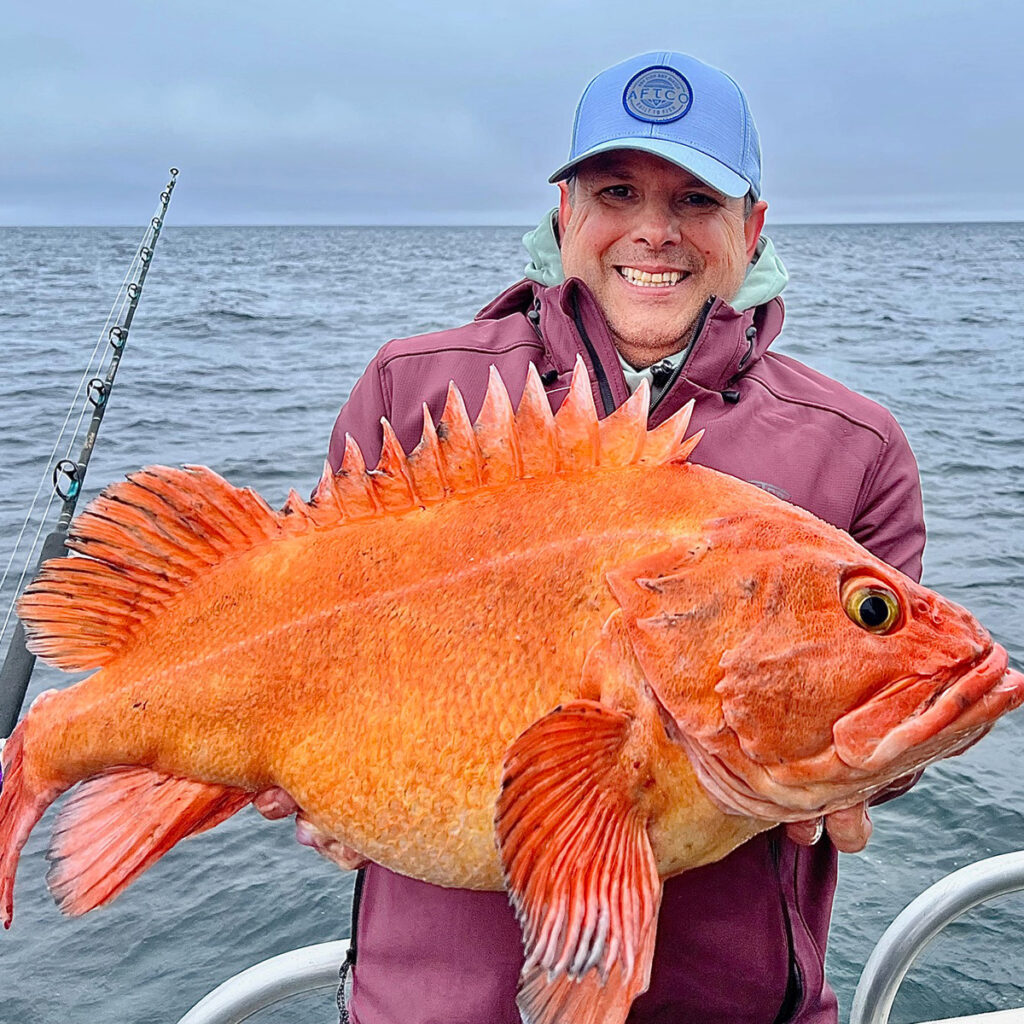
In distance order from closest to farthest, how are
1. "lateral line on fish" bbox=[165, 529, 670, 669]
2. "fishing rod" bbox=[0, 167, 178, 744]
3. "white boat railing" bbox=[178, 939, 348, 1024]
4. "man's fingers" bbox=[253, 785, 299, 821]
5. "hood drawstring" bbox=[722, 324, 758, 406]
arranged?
"lateral line on fish" bbox=[165, 529, 670, 669] < "man's fingers" bbox=[253, 785, 299, 821] < "white boat railing" bbox=[178, 939, 348, 1024] < "hood drawstring" bbox=[722, 324, 758, 406] < "fishing rod" bbox=[0, 167, 178, 744]

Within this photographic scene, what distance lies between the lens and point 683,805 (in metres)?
1.91

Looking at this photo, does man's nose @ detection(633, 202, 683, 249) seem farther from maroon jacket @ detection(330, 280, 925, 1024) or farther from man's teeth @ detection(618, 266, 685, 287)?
maroon jacket @ detection(330, 280, 925, 1024)

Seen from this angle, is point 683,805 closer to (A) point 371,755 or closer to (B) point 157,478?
(A) point 371,755

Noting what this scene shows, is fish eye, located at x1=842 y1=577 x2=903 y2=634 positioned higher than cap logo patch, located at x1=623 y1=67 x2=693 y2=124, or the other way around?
cap logo patch, located at x1=623 y1=67 x2=693 y2=124

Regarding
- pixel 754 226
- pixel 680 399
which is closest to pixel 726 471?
pixel 680 399

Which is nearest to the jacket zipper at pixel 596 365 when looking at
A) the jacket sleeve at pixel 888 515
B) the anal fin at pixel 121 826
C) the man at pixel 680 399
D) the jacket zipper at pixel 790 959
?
the man at pixel 680 399

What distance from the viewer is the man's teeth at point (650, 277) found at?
2.87 m

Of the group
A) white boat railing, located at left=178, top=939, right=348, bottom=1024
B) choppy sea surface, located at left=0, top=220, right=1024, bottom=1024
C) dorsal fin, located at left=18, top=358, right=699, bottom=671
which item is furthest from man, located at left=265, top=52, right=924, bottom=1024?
choppy sea surface, located at left=0, top=220, right=1024, bottom=1024

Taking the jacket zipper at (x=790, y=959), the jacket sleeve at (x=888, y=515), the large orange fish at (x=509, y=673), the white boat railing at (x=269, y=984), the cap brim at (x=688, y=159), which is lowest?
the white boat railing at (x=269, y=984)

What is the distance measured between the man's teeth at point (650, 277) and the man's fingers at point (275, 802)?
5.13ft

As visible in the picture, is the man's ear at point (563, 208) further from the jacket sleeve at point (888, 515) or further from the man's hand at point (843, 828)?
the man's hand at point (843, 828)

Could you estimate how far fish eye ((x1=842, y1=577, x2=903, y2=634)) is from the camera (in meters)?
1.82

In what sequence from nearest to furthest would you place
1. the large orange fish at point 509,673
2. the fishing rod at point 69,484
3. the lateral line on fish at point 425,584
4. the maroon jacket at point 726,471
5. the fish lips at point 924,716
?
1. the fish lips at point 924,716
2. the large orange fish at point 509,673
3. the lateral line on fish at point 425,584
4. the maroon jacket at point 726,471
5. the fishing rod at point 69,484

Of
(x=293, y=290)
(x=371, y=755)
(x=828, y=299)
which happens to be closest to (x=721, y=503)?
(x=371, y=755)
